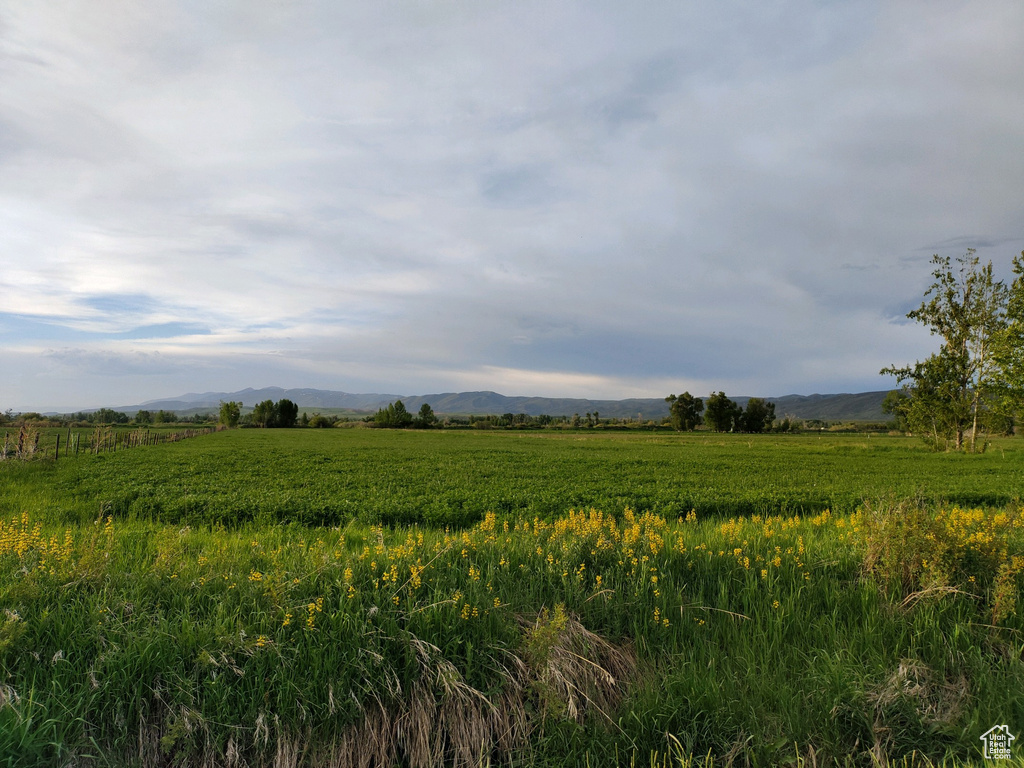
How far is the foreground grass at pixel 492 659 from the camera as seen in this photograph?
400cm

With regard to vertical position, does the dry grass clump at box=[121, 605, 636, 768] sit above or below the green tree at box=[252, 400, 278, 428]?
above

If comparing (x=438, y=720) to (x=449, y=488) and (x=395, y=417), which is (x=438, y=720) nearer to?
(x=449, y=488)

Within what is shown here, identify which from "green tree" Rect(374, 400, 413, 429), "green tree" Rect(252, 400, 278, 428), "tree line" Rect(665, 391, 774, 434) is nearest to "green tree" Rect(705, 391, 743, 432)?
"tree line" Rect(665, 391, 774, 434)

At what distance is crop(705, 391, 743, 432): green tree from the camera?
140125 mm

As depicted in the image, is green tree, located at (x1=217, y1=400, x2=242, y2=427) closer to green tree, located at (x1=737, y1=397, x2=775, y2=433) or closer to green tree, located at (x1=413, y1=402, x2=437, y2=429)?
green tree, located at (x1=413, y1=402, x2=437, y2=429)

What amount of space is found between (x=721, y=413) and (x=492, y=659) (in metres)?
148

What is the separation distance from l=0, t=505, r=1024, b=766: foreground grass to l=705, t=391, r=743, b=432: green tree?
5630 inches

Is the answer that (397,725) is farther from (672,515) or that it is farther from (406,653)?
(672,515)

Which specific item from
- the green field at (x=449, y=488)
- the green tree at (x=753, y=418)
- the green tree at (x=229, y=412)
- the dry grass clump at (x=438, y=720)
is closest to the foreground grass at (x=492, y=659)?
the dry grass clump at (x=438, y=720)

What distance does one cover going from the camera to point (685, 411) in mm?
151750

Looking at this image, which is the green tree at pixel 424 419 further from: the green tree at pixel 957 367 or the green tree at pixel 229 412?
the green tree at pixel 957 367

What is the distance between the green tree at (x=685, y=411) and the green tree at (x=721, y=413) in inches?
395

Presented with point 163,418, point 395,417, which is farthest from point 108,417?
point 395,417

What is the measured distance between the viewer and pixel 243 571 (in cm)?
603
